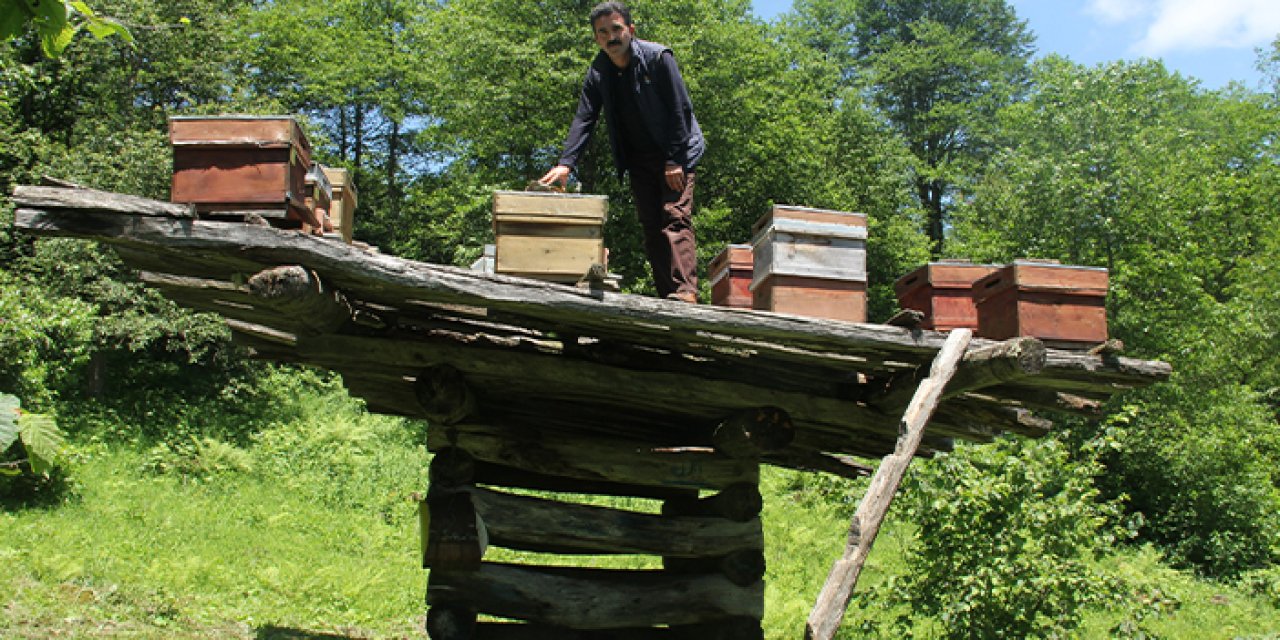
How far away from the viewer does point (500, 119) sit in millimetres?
25266

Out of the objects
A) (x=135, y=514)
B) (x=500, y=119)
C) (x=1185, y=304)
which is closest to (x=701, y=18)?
(x=500, y=119)

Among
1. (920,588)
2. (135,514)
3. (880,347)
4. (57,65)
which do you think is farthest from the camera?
(57,65)

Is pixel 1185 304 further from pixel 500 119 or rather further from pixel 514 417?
pixel 514 417

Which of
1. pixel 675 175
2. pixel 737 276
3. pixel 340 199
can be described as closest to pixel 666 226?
pixel 675 175

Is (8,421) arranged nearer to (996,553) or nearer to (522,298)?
(522,298)

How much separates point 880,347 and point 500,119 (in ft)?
68.6

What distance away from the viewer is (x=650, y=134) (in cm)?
620

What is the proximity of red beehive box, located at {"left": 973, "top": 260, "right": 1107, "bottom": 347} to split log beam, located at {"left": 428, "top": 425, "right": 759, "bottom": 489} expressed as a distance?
81.1 inches

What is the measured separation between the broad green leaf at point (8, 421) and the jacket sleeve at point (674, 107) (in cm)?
393

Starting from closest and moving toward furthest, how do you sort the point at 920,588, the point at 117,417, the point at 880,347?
the point at 880,347
the point at 920,588
the point at 117,417

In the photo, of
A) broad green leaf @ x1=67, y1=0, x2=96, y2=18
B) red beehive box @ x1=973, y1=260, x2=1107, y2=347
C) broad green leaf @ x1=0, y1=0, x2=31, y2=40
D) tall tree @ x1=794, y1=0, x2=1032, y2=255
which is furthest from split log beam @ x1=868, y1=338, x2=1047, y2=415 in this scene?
tall tree @ x1=794, y1=0, x2=1032, y2=255

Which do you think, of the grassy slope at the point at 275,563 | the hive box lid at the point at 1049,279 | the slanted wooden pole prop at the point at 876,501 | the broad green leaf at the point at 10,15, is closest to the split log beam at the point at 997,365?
the slanted wooden pole prop at the point at 876,501

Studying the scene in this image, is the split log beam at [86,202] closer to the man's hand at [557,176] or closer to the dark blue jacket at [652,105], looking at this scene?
the man's hand at [557,176]

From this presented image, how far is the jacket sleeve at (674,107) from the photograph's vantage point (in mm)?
6105
